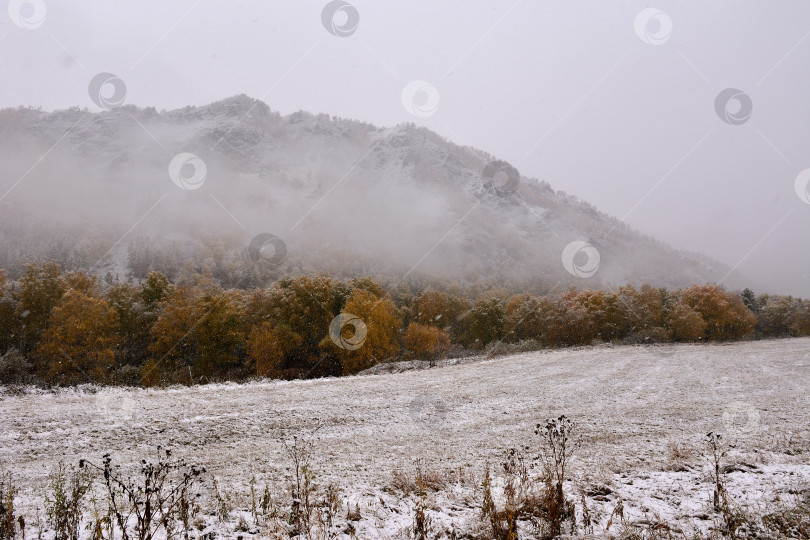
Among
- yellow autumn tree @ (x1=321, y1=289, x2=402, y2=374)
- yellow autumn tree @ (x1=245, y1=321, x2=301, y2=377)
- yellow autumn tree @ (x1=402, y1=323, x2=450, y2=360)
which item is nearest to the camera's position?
yellow autumn tree @ (x1=321, y1=289, x2=402, y2=374)

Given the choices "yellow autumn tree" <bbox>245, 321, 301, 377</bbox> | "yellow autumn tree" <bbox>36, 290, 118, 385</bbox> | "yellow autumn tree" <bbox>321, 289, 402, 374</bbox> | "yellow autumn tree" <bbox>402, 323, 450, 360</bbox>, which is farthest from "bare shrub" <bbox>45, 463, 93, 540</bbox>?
"yellow autumn tree" <bbox>402, 323, 450, 360</bbox>

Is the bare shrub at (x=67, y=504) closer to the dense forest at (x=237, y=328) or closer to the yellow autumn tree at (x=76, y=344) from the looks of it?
the dense forest at (x=237, y=328)

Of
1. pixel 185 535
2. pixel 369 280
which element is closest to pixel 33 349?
pixel 369 280

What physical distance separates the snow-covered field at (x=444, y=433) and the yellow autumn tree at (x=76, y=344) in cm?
2794

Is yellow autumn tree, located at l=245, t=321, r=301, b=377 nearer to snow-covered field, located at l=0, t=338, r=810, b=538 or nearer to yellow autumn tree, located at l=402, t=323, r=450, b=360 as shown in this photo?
yellow autumn tree, located at l=402, t=323, r=450, b=360

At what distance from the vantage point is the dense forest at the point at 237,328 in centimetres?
4616

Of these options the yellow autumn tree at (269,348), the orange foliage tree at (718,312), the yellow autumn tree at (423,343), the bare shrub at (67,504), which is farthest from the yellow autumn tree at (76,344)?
the orange foliage tree at (718,312)

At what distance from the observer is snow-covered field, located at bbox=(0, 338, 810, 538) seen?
8516mm

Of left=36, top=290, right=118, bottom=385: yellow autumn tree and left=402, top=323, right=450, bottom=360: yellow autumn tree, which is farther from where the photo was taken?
left=402, top=323, right=450, bottom=360: yellow autumn tree

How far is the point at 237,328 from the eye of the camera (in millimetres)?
56062

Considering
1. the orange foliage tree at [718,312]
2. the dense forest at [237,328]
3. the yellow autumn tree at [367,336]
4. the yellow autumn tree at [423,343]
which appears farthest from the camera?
the orange foliage tree at [718,312]

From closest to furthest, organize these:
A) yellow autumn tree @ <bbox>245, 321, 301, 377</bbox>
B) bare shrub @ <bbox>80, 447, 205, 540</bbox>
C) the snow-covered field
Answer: bare shrub @ <bbox>80, 447, 205, 540</bbox>
the snow-covered field
yellow autumn tree @ <bbox>245, 321, 301, 377</bbox>

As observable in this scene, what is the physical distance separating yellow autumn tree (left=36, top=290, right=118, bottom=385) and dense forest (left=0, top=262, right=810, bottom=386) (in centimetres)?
12

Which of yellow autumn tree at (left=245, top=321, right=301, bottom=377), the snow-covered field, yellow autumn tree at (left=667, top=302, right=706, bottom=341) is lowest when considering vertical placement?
the snow-covered field
